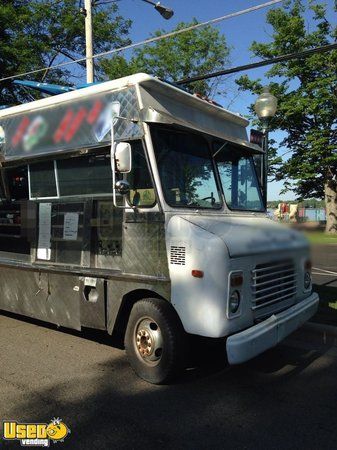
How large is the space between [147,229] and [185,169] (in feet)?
2.60

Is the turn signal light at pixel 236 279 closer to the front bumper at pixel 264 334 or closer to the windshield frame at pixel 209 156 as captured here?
the front bumper at pixel 264 334

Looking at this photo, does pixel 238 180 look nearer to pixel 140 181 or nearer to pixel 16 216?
pixel 140 181

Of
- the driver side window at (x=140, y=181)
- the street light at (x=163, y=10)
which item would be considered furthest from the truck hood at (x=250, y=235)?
the street light at (x=163, y=10)

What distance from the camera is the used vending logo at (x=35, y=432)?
3430 mm

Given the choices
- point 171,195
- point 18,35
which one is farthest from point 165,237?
point 18,35

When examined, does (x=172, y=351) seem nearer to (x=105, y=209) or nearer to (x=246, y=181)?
(x=105, y=209)

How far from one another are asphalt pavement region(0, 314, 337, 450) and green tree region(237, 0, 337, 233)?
74.6 feet

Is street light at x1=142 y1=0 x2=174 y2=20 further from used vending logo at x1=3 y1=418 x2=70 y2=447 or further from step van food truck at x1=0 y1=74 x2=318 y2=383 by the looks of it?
used vending logo at x1=3 y1=418 x2=70 y2=447

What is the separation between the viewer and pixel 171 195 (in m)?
4.58

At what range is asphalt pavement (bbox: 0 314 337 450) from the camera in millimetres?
3450

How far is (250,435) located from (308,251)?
4.82ft

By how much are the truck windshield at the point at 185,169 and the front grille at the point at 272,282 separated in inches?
40.1

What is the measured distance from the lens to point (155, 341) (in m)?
4.44

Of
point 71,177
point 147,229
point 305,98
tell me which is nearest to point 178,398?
point 147,229
